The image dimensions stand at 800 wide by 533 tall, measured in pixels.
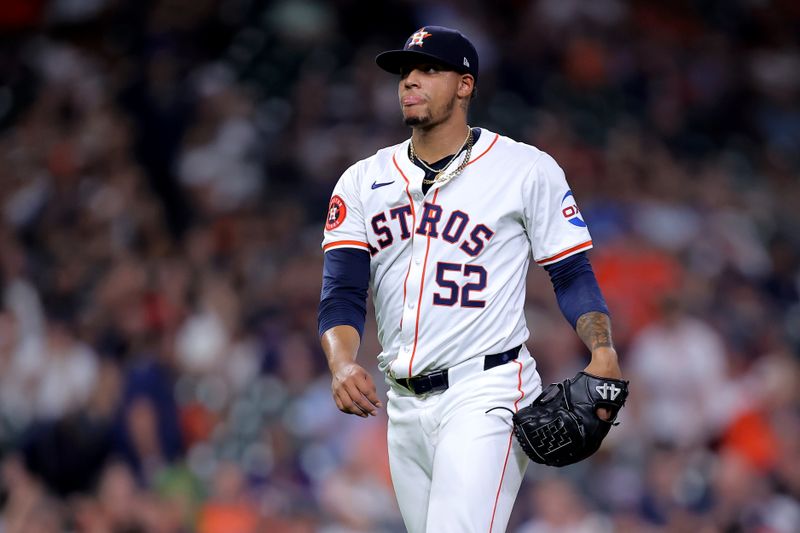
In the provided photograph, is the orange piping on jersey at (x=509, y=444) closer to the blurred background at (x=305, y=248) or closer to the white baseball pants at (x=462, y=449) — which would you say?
the white baseball pants at (x=462, y=449)

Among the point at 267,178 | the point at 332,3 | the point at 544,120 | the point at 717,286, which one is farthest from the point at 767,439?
the point at 332,3

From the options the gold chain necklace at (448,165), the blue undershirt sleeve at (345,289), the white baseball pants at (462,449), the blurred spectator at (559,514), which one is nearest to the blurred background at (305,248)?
the blurred spectator at (559,514)

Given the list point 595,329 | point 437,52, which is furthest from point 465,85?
point 595,329

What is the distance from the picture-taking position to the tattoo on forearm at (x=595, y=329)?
3215 millimetres

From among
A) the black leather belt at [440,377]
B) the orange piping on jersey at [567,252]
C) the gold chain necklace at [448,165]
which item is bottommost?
the black leather belt at [440,377]

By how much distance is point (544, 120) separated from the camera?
895 centimetres

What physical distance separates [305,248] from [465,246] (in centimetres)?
460

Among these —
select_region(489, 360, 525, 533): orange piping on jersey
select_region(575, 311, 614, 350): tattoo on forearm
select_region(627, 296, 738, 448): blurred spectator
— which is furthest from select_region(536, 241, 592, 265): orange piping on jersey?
select_region(627, 296, 738, 448): blurred spectator

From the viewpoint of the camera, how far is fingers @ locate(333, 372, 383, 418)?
123 inches

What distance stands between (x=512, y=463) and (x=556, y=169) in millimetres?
915

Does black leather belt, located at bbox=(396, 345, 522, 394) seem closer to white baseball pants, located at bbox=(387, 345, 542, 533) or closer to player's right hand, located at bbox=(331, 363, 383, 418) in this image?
white baseball pants, located at bbox=(387, 345, 542, 533)

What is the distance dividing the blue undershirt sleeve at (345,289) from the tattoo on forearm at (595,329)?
0.70 m

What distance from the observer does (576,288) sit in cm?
338

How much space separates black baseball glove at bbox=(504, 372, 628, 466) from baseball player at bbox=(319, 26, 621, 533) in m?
0.06
